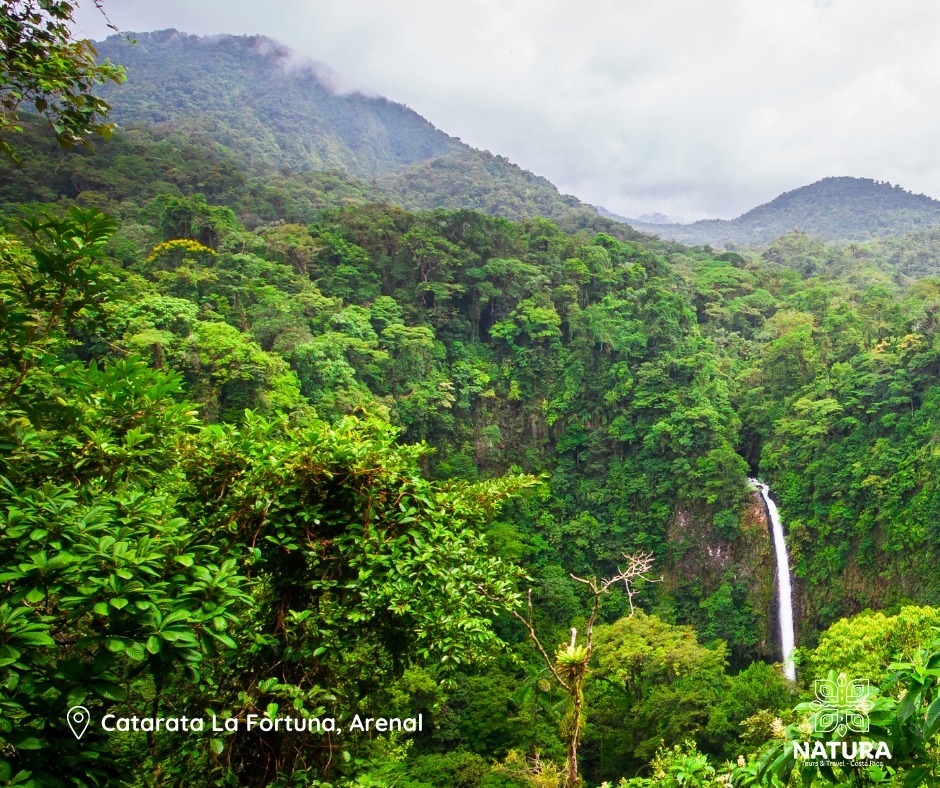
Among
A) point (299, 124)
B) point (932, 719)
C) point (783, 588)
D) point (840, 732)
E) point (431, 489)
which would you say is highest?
point (299, 124)

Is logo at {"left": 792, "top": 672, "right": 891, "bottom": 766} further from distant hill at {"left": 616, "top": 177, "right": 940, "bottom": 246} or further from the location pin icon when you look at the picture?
distant hill at {"left": 616, "top": 177, "right": 940, "bottom": 246}

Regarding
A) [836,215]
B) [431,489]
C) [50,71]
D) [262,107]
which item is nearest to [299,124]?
[262,107]

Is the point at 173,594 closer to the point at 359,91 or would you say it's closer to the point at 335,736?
the point at 335,736

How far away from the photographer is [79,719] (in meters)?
1.34

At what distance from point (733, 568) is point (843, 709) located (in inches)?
611

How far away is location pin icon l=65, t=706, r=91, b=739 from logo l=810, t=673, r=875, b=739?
1.77m

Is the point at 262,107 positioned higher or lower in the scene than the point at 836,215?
higher

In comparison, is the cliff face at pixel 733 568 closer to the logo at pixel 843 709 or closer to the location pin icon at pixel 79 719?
the logo at pixel 843 709

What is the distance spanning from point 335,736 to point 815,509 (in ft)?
49.5

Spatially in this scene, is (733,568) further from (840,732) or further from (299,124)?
(299,124)

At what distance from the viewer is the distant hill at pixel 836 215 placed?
51.7 m

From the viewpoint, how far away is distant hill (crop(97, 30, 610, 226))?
43.8 m

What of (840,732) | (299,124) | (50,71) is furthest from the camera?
(299,124)

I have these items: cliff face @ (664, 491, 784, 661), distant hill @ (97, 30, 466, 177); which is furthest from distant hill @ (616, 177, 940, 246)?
cliff face @ (664, 491, 784, 661)
